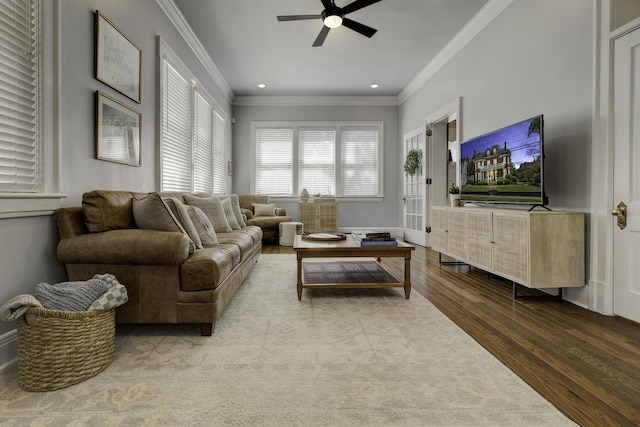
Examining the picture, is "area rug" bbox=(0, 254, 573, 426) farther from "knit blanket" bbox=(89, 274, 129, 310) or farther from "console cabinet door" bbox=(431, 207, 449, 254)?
"console cabinet door" bbox=(431, 207, 449, 254)

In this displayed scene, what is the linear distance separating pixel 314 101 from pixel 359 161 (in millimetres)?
1604

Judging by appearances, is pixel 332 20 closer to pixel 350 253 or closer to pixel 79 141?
pixel 350 253

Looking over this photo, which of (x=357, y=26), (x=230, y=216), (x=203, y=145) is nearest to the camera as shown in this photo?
(x=357, y=26)

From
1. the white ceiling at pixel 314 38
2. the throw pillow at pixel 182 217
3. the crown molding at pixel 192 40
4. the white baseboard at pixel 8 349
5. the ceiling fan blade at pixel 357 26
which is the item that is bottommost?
the white baseboard at pixel 8 349

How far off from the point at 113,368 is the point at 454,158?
583 cm

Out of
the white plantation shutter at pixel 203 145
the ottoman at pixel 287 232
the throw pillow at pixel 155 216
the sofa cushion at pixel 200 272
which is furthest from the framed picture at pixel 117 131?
the ottoman at pixel 287 232

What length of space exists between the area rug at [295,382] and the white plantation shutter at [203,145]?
10.9ft

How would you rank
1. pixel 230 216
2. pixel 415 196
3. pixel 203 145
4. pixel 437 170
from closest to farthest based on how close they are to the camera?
1. pixel 230 216
2. pixel 203 145
3. pixel 437 170
4. pixel 415 196

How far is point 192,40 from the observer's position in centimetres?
455

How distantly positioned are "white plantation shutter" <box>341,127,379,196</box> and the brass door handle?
5.23m

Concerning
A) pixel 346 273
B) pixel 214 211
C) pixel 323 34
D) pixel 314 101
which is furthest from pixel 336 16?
pixel 314 101

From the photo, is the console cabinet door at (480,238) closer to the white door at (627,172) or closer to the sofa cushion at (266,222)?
the white door at (627,172)

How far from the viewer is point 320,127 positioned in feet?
24.4

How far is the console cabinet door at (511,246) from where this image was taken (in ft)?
8.75
